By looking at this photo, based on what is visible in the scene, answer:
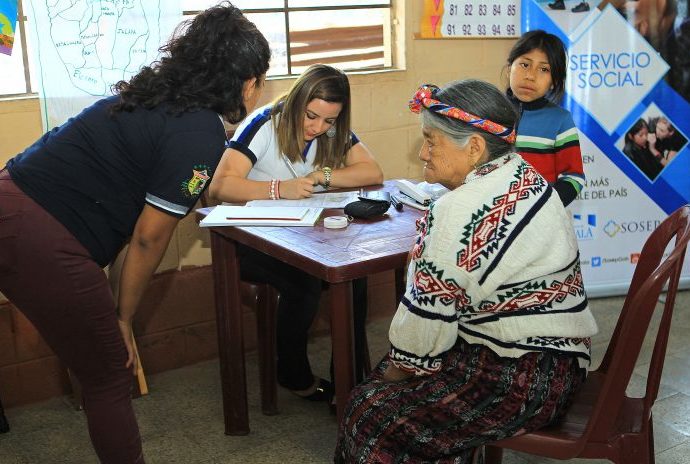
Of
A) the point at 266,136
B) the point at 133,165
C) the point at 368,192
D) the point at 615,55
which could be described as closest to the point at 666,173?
the point at 615,55

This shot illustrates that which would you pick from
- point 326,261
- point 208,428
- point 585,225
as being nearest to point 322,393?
point 208,428

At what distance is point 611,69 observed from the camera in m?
3.59

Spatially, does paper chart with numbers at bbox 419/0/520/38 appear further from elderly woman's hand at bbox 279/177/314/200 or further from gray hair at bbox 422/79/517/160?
gray hair at bbox 422/79/517/160

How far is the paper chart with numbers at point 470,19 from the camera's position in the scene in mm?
3544

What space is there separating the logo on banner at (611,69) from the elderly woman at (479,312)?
199 cm

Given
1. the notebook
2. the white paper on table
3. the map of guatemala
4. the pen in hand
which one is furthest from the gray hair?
the map of guatemala

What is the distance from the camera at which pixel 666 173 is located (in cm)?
373

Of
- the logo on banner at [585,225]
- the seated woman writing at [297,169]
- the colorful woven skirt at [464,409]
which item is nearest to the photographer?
the colorful woven skirt at [464,409]

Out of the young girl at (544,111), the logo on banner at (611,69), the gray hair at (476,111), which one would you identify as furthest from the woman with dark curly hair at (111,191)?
the logo on banner at (611,69)

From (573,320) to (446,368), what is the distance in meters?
0.28

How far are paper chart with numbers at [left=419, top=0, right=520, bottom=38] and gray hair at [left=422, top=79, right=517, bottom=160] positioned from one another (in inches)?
73.6

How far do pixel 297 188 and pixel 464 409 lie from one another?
3.50 feet

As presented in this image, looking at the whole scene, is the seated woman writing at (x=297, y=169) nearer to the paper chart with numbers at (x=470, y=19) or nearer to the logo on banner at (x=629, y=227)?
the paper chart with numbers at (x=470, y=19)

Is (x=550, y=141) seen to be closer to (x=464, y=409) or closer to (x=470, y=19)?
(x=470, y=19)
